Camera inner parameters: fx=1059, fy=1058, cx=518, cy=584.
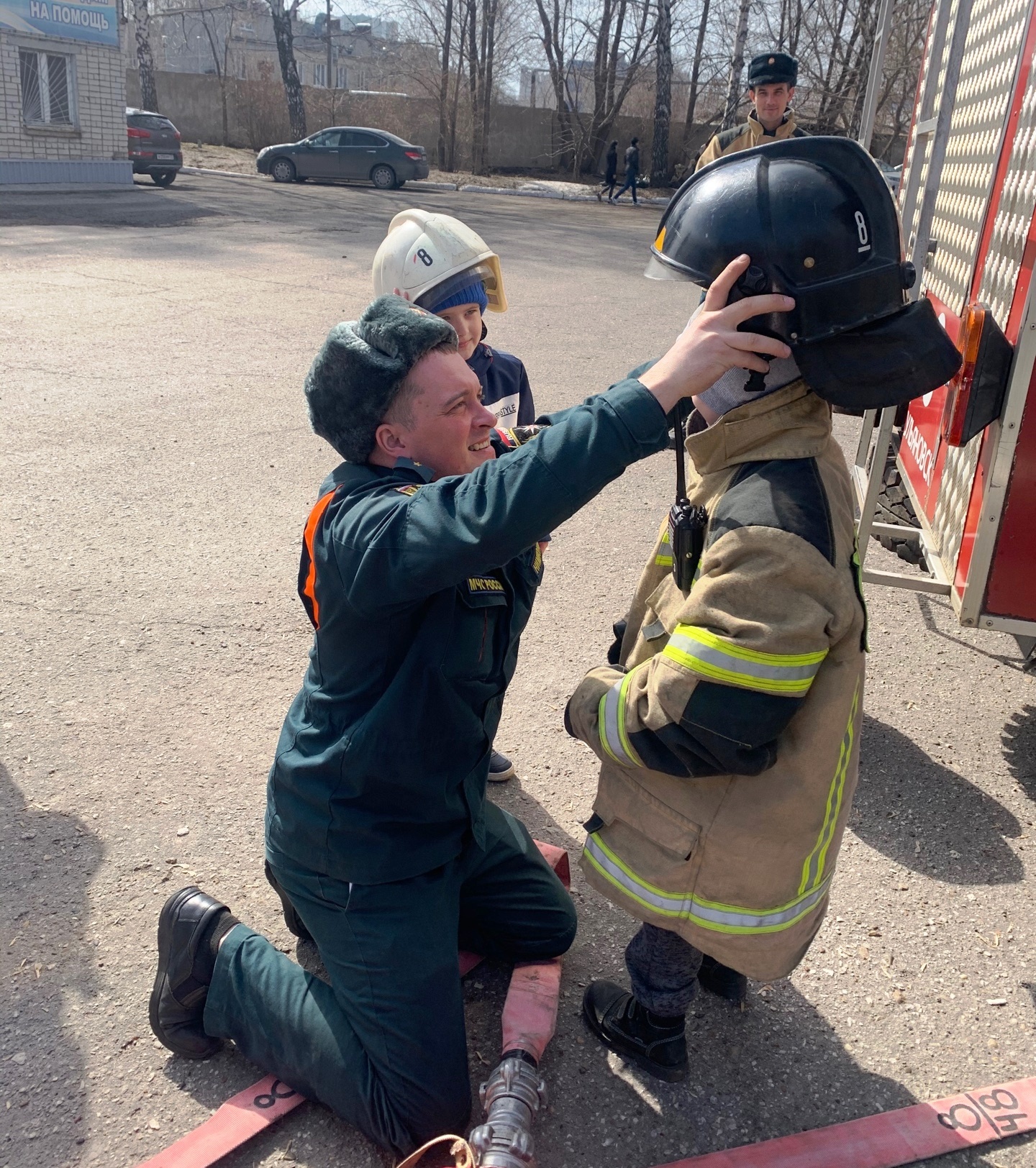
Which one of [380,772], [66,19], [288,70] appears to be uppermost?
[288,70]

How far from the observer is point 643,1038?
245 centimetres

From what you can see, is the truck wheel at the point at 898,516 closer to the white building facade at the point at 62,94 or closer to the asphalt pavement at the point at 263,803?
the asphalt pavement at the point at 263,803

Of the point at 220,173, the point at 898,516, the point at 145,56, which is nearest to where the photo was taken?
the point at 898,516

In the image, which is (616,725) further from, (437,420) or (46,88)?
(46,88)

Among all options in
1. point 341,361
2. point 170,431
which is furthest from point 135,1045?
point 170,431

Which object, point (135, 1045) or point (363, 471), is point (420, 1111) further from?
point (363, 471)

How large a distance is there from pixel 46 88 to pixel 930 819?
26732mm

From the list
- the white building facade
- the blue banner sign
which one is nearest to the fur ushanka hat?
the white building facade

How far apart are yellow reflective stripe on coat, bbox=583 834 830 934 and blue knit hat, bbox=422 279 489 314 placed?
68.3 inches

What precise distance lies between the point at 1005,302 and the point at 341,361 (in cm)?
229

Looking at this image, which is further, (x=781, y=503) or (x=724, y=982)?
(x=724, y=982)

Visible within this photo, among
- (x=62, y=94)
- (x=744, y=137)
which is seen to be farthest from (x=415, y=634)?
(x=62, y=94)

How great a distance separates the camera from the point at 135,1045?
98.2 inches

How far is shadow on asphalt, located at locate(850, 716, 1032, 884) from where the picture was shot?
3.25 meters
